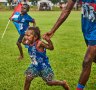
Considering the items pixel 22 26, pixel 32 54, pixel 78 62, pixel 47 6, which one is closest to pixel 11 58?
pixel 22 26

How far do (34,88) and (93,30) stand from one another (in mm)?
2019

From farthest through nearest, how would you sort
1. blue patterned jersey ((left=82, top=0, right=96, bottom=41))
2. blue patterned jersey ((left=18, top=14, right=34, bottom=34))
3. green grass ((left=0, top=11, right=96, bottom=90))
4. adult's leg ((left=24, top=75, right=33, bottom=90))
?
blue patterned jersey ((left=18, top=14, right=34, bottom=34)) < green grass ((left=0, top=11, right=96, bottom=90)) < adult's leg ((left=24, top=75, right=33, bottom=90)) < blue patterned jersey ((left=82, top=0, right=96, bottom=41))

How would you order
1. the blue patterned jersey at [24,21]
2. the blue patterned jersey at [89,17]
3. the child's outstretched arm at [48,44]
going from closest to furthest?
the child's outstretched arm at [48,44] < the blue patterned jersey at [89,17] < the blue patterned jersey at [24,21]

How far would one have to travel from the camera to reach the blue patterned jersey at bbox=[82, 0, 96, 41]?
7008 millimetres

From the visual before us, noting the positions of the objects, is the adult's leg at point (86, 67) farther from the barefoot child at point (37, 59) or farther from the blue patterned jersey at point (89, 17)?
the barefoot child at point (37, 59)

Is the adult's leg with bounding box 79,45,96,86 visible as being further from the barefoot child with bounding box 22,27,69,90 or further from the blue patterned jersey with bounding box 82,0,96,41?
the barefoot child with bounding box 22,27,69,90

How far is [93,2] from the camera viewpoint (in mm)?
7008

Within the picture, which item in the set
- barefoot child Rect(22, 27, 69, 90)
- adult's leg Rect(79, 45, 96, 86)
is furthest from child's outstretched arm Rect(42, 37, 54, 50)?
adult's leg Rect(79, 45, 96, 86)

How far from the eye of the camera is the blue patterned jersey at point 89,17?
701 cm

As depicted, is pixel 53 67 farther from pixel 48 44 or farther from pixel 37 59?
pixel 48 44

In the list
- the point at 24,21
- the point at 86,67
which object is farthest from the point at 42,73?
the point at 24,21

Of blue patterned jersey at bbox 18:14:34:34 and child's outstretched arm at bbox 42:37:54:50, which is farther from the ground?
child's outstretched arm at bbox 42:37:54:50

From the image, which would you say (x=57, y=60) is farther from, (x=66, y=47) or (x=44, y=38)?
(x=44, y=38)

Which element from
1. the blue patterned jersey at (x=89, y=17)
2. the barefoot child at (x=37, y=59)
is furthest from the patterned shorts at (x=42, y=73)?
the blue patterned jersey at (x=89, y=17)
